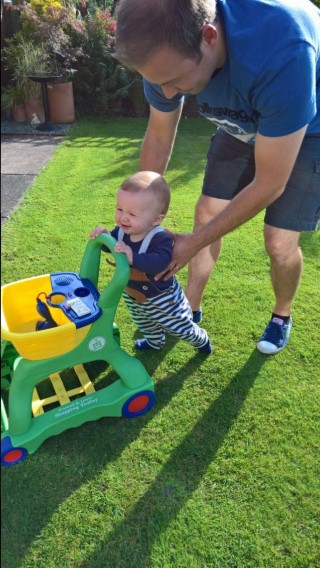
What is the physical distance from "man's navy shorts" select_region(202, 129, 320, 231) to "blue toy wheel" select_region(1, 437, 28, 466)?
1.46 m

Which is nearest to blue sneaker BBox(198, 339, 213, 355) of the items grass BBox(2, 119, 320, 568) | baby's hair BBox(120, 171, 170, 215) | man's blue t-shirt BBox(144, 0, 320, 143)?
grass BBox(2, 119, 320, 568)

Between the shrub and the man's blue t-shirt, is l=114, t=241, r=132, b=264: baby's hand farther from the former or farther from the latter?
the shrub

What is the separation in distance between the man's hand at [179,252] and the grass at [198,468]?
0.65 m

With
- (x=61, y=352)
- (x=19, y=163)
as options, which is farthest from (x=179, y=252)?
(x=19, y=163)

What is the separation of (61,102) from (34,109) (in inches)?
16.5

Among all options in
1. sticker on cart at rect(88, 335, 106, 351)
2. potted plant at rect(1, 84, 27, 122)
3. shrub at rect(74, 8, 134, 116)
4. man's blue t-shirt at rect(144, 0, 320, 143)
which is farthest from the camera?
shrub at rect(74, 8, 134, 116)

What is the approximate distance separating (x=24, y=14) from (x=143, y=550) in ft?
23.1

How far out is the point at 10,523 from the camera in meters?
1.56

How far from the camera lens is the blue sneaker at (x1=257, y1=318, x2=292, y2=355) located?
232cm

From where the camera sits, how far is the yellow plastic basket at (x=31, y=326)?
5.10 feet

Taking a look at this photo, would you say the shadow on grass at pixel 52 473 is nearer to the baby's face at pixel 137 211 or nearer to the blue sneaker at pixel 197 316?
the blue sneaker at pixel 197 316

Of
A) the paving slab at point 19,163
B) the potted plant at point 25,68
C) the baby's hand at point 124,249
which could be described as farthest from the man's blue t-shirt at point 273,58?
the potted plant at point 25,68

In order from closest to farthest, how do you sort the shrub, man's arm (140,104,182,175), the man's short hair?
1. the man's short hair
2. man's arm (140,104,182,175)
3. the shrub

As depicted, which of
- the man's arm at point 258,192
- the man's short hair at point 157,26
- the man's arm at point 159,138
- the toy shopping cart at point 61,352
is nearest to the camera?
the man's short hair at point 157,26
